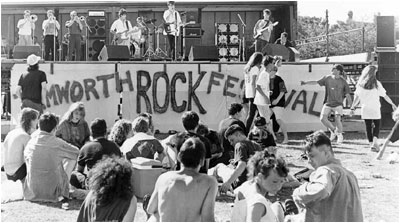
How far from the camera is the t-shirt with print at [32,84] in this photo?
1094 cm

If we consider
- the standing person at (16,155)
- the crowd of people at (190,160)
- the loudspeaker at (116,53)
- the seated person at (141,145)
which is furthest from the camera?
the loudspeaker at (116,53)

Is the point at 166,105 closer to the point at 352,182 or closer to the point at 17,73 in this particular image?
the point at 17,73

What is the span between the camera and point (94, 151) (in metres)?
7.07

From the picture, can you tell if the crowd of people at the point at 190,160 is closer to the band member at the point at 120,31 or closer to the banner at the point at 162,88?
the banner at the point at 162,88

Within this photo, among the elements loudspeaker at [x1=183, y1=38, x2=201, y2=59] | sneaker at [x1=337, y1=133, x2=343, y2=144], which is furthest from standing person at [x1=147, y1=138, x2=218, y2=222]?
loudspeaker at [x1=183, y1=38, x2=201, y2=59]

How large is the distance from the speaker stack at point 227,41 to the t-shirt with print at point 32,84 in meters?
9.02

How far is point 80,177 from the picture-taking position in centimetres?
738

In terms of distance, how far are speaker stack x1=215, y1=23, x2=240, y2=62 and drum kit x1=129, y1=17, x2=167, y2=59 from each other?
181cm

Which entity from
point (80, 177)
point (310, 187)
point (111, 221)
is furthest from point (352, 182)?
point (80, 177)

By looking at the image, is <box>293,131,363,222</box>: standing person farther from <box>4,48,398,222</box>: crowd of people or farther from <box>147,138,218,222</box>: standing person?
<box>147,138,218,222</box>: standing person

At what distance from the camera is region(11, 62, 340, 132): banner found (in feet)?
45.9

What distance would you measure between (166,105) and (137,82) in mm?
812

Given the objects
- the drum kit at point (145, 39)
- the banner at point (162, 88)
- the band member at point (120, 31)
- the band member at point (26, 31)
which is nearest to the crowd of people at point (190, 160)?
the banner at point (162, 88)

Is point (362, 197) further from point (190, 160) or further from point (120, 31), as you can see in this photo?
point (120, 31)
